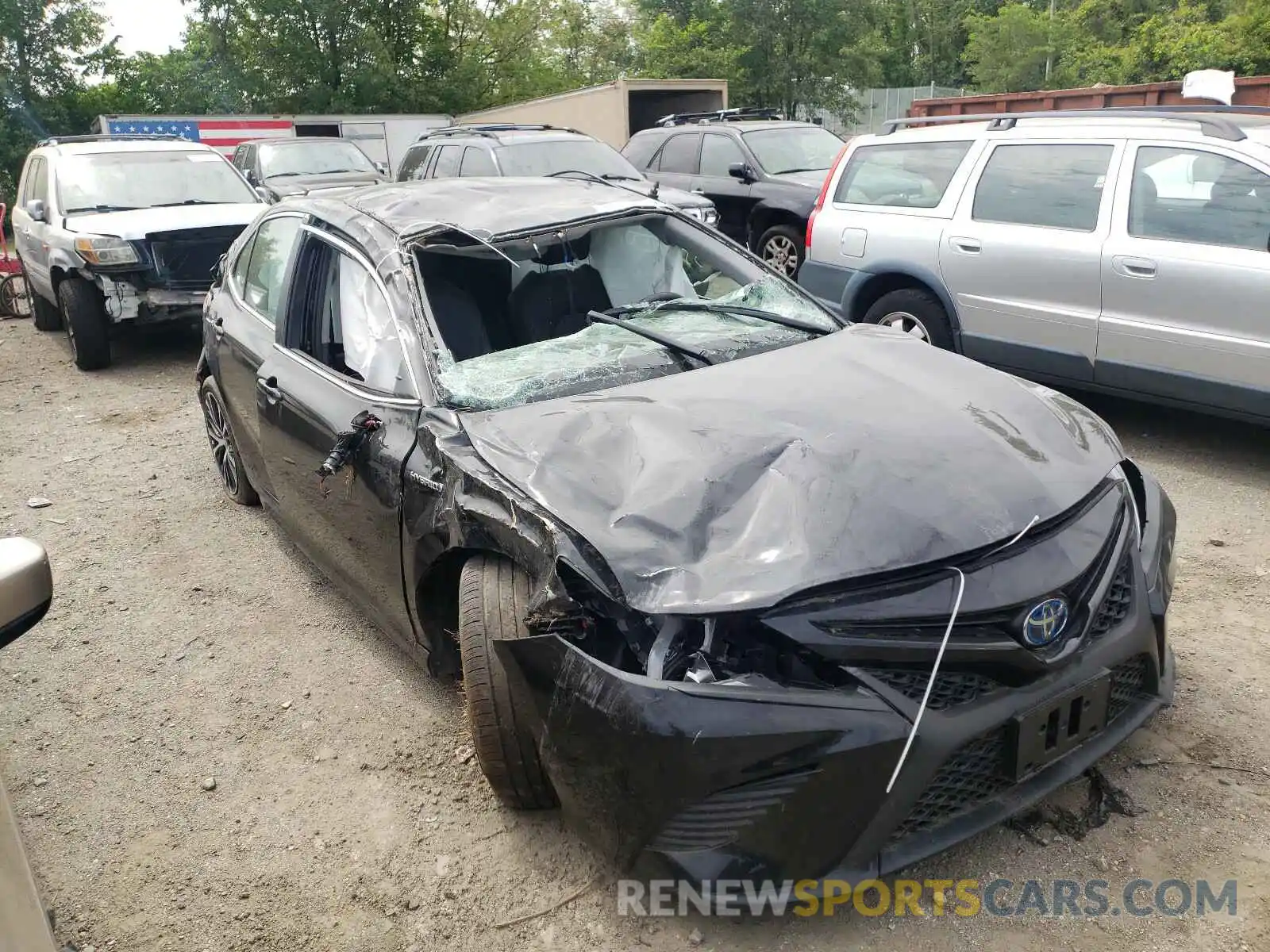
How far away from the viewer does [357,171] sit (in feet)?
47.6

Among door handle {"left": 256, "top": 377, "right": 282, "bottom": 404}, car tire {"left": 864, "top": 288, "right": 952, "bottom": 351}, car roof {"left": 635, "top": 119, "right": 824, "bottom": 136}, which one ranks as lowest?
car tire {"left": 864, "top": 288, "right": 952, "bottom": 351}

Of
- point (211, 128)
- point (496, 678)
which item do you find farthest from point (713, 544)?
point (211, 128)

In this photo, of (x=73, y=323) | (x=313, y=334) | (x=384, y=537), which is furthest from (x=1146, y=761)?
(x=73, y=323)

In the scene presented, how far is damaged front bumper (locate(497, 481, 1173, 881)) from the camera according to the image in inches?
83.1

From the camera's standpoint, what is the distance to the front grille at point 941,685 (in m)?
2.19

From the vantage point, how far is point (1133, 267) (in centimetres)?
518

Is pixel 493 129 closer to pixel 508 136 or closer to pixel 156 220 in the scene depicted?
pixel 508 136

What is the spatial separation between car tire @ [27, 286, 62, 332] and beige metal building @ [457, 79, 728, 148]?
954 cm

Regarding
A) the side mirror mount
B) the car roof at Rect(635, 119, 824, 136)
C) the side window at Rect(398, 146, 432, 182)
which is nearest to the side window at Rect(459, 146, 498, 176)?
the side window at Rect(398, 146, 432, 182)

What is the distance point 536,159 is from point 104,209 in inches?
163

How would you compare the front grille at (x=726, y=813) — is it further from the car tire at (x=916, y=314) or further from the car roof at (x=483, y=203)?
the car tire at (x=916, y=314)

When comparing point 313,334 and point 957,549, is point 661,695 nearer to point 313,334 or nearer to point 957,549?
point 957,549

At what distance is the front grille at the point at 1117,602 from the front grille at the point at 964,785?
16.2 inches

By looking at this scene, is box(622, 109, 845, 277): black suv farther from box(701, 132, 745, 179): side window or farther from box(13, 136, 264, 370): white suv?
box(13, 136, 264, 370): white suv
